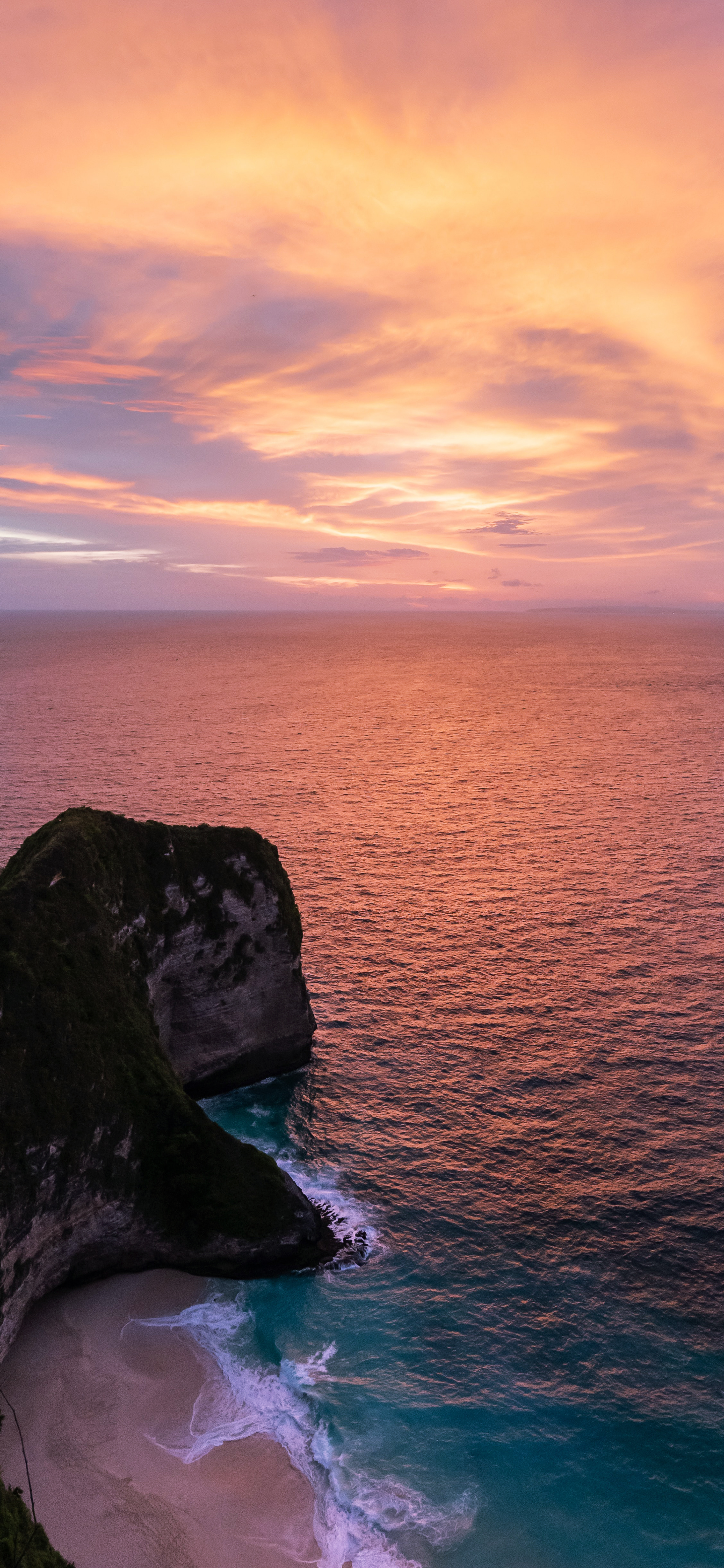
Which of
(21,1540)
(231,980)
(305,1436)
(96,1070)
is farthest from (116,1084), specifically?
(21,1540)

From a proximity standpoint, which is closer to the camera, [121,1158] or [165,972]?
[121,1158]

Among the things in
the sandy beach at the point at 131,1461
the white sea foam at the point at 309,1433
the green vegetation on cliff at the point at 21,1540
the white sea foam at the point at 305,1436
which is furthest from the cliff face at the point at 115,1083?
the green vegetation on cliff at the point at 21,1540

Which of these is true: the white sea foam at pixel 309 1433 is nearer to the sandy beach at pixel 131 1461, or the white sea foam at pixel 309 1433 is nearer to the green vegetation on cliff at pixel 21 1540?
the sandy beach at pixel 131 1461

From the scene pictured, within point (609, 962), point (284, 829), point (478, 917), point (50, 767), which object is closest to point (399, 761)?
point (284, 829)

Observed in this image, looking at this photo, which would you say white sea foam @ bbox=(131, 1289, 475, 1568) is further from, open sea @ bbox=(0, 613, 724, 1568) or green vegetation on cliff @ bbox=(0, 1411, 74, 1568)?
green vegetation on cliff @ bbox=(0, 1411, 74, 1568)

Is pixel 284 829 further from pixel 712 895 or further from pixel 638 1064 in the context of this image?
pixel 638 1064

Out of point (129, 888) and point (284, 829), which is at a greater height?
point (129, 888)

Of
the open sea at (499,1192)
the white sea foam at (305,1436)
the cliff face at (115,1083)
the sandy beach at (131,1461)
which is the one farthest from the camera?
the cliff face at (115,1083)
